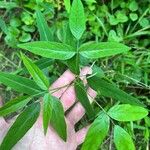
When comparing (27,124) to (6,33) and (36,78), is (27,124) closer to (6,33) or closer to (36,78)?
(36,78)

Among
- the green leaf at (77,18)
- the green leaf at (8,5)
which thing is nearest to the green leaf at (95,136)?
the green leaf at (77,18)

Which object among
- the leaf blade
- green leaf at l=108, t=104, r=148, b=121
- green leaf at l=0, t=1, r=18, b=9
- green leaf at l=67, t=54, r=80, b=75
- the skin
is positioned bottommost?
the skin

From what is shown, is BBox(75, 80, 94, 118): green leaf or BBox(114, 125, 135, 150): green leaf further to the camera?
BBox(75, 80, 94, 118): green leaf

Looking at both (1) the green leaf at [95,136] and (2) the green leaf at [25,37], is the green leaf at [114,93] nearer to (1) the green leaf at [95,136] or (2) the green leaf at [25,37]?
(1) the green leaf at [95,136]

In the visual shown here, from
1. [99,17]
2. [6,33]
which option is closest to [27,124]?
[6,33]

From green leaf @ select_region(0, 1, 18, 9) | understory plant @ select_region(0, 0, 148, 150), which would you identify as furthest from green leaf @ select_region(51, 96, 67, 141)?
green leaf @ select_region(0, 1, 18, 9)

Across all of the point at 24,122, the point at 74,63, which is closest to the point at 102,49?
the point at 74,63

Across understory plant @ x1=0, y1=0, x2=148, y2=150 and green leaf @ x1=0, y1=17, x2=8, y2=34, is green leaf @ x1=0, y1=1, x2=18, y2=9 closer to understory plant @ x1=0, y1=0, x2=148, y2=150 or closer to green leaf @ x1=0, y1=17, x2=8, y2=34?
green leaf @ x1=0, y1=17, x2=8, y2=34
